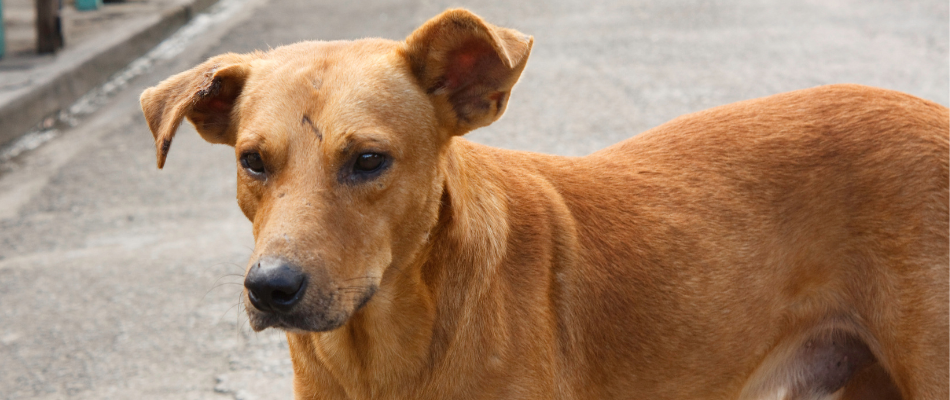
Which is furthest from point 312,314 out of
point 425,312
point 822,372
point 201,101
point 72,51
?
point 72,51

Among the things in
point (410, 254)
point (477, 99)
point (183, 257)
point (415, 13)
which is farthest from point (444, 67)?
point (415, 13)

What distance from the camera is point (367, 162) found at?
2.39 meters

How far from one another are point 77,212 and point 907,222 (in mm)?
4985

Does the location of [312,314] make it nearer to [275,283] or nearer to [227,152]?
[275,283]

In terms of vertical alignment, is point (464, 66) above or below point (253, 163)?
above

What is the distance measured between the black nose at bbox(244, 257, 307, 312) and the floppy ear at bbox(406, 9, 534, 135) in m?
0.71

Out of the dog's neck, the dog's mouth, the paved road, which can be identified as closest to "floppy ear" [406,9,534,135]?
the dog's neck

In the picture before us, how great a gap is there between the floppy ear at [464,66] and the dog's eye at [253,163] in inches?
20.6

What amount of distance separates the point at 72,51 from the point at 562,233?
7.57 metres

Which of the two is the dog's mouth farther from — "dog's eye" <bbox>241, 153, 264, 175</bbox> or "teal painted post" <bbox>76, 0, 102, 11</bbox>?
"teal painted post" <bbox>76, 0, 102, 11</bbox>

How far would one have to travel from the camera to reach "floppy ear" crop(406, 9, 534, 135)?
8.08ft

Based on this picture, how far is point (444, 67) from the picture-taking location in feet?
8.56

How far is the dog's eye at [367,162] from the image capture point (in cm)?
239

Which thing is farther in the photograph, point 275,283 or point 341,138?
point 341,138
